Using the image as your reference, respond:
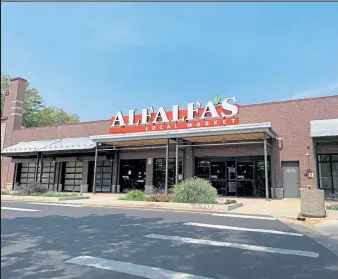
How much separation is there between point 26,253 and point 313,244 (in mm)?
6149

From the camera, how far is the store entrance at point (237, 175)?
66.8 ft

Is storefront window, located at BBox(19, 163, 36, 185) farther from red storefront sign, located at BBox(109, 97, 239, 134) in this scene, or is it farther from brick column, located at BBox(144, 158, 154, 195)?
brick column, located at BBox(144, 158, 154, 195)

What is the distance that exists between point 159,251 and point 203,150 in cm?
1631

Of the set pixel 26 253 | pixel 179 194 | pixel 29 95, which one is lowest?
pixel 26 253

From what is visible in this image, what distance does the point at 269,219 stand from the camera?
36.6ft

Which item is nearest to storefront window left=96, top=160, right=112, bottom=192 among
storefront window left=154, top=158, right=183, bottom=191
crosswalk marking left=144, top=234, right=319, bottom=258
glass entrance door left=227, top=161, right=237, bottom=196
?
storefront window left=154, top=158, right=183, bottom=191

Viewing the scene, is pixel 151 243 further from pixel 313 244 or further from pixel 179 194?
pixel 179 194

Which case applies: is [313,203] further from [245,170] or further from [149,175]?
[149,175]

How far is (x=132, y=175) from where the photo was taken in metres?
25.0

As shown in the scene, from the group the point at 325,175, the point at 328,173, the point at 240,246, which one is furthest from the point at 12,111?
the point at 240,246

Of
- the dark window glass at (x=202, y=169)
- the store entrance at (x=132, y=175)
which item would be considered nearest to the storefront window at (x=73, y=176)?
the store entrance at (x=132, y=175)

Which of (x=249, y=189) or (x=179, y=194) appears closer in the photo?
(x=179, y=194)

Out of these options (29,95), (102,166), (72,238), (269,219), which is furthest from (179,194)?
(29,95)

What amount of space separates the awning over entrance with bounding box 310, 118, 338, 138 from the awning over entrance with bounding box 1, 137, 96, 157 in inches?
593
